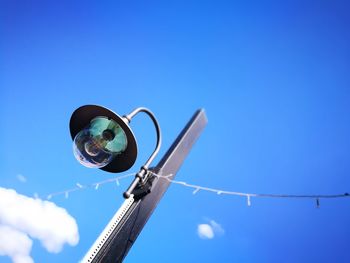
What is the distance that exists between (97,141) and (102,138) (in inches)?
1.5

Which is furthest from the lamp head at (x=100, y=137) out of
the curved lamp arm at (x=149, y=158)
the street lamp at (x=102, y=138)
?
the curved lamp arm at (x=149, y=158)

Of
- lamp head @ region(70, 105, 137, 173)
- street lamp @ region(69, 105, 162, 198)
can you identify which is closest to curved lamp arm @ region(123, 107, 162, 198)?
street lamp @ region(69, 105, 162, 198)

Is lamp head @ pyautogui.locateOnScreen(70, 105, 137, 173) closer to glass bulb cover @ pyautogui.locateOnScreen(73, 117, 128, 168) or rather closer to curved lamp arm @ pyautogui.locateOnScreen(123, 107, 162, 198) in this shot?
glass bulb cover @ pyautogui.locateOnScreen(73, 117, 128, 168)

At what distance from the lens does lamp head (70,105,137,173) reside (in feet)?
6.22

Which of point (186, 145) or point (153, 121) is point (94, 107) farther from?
point (186, 145)

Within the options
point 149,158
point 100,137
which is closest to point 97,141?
point 100,137

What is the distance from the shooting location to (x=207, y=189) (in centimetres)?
231

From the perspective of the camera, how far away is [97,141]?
1903 millimetres

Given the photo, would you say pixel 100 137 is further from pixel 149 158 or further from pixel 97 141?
pixel 149 158

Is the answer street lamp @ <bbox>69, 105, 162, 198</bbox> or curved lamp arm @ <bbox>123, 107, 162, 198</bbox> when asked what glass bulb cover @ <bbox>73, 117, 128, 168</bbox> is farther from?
curved lamp arm @ <bbox>123, 107, 162, 198</bbox>

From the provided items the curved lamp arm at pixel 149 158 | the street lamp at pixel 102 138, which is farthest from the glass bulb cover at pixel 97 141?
the curved lamp arm at pixel 149 158

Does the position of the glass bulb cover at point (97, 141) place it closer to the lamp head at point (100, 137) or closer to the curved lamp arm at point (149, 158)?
the lamp head at point (100, 137)

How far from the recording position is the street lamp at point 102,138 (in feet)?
6.22

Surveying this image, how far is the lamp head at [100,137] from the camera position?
1.90 m
